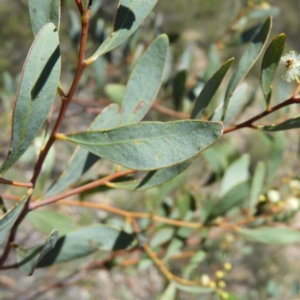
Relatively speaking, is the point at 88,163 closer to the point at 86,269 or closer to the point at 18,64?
the point at 86,269

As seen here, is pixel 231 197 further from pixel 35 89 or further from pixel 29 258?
pixel 35 89

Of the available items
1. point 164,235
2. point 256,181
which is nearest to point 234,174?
point 256,181

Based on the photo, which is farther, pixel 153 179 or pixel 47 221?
pixel 47 221

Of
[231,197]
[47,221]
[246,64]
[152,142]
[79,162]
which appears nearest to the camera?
[152,142]

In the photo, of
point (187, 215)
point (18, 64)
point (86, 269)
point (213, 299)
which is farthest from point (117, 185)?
point (18, 64)

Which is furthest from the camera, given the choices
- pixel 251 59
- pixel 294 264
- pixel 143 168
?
pixel 294 264

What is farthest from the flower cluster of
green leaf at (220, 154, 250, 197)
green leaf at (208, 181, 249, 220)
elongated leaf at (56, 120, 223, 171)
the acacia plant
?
green leaf at (220, 154, 250, 197)
